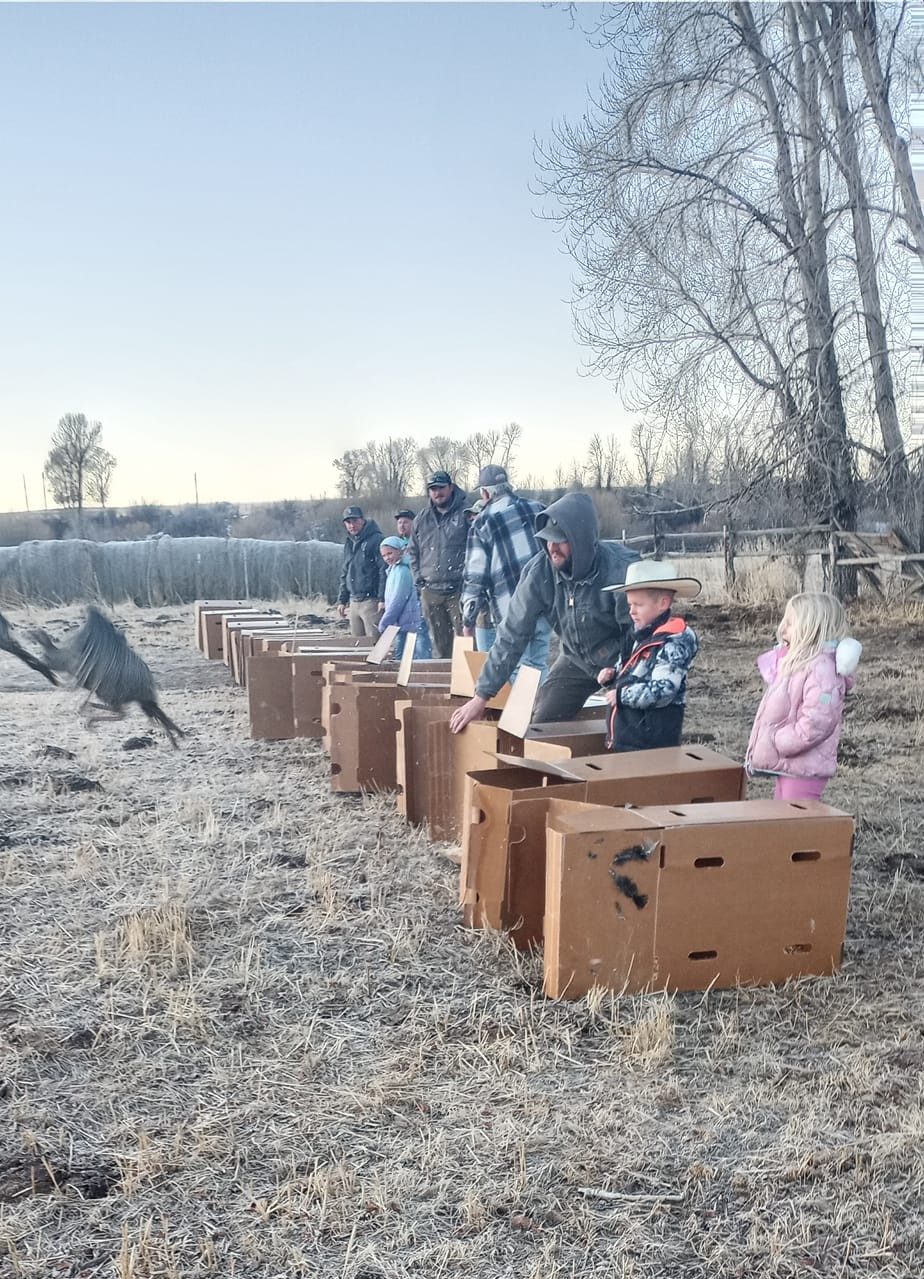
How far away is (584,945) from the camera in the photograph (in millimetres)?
3184

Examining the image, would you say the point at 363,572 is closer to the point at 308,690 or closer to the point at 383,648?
the point at 308,690

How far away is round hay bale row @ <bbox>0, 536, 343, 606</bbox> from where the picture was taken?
2591cm

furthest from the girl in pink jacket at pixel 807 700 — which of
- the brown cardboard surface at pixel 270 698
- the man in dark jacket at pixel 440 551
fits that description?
the man in dark jacket at pixel 440 551

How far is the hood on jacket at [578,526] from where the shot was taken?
4801 millimetres

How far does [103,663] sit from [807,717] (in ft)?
14.5

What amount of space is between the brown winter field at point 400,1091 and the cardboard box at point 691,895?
0.34 ft

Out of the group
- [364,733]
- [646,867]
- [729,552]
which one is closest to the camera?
[646,867]

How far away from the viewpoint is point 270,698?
766 cm

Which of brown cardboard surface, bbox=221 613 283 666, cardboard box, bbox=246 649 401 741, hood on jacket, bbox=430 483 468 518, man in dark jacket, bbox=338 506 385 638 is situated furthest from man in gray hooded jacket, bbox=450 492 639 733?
brown cardboard surface, bbox=221 613 283 666

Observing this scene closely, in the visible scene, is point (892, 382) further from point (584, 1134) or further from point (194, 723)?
point (584, 1134)

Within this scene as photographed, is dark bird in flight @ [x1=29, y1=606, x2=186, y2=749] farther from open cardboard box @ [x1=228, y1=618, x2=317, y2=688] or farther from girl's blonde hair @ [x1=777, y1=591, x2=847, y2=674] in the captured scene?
girl's blonde hair @ [x1=777, y1=591, x2=847, y2=674]

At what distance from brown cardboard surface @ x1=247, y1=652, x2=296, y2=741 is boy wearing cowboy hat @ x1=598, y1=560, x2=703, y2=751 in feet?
12.6

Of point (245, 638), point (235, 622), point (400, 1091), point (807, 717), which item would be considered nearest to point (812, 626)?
point (807, 717)

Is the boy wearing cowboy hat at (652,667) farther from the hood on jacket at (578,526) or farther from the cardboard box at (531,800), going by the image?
the hood on jacket at (578,526)
